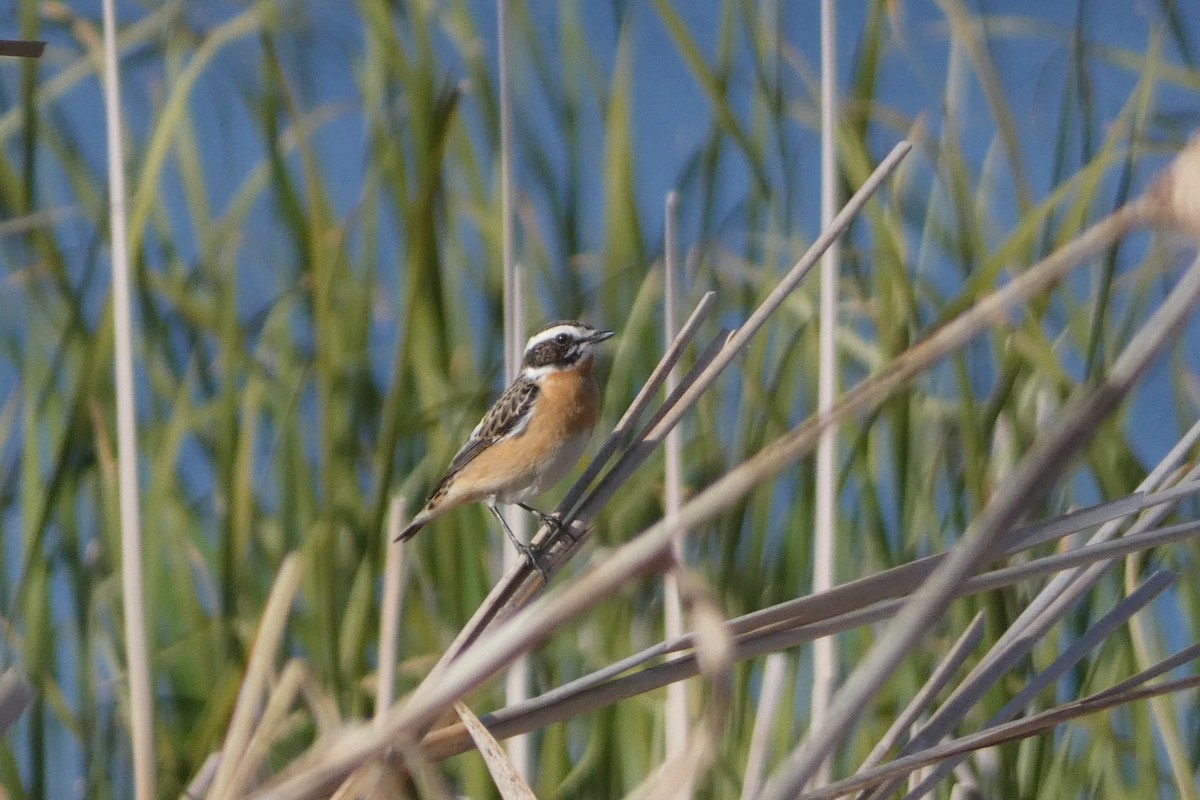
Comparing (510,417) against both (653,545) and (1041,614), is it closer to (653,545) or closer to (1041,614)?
(1041,614)

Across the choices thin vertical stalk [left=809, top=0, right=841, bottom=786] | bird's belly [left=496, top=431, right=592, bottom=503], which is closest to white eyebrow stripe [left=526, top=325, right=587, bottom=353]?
bird's belly [left=496, top=431, right=592, bottom=503]

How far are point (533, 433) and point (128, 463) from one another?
1.61m

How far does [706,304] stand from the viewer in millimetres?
2328

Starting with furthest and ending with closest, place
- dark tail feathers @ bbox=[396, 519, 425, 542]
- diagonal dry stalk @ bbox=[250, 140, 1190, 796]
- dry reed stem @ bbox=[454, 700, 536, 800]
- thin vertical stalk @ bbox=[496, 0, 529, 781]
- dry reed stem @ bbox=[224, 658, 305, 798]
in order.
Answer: dark tail feathers @ bbox=[396, 519, 425, 542] → thin vertical stalk @ bbox=[496, 0, 529, 781] → dry reed stem @ bbox=[224, 658, 305, 798] → dry reed stem @ bbox=[454, 700, 536, 800] → diagonal dry stalk @ bbox=[250, 140, 1190, 796]

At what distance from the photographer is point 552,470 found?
3.60 meters

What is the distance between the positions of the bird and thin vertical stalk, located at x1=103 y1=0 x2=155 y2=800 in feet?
3.04

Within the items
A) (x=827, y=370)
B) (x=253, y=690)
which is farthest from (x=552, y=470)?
(x=253, y=690)

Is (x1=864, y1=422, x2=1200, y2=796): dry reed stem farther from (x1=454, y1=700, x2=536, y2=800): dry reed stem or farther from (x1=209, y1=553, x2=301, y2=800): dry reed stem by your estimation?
(x1=209, y1=553, x2=301, y2=800): dry reed stem

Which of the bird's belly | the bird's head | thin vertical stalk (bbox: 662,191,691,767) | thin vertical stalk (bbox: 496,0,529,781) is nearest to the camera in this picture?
thin vertical stalk (bbox: 662,191,691,767)

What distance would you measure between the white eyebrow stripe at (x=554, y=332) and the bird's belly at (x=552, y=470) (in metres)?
0.27

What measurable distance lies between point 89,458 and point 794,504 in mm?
1601

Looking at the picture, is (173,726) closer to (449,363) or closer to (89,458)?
(89,458)

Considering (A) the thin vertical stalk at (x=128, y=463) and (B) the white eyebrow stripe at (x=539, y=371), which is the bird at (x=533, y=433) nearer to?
(B) the white eyebrow stripe at (x=539, y=371)

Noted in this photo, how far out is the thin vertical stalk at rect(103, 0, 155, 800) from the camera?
7.11ft
